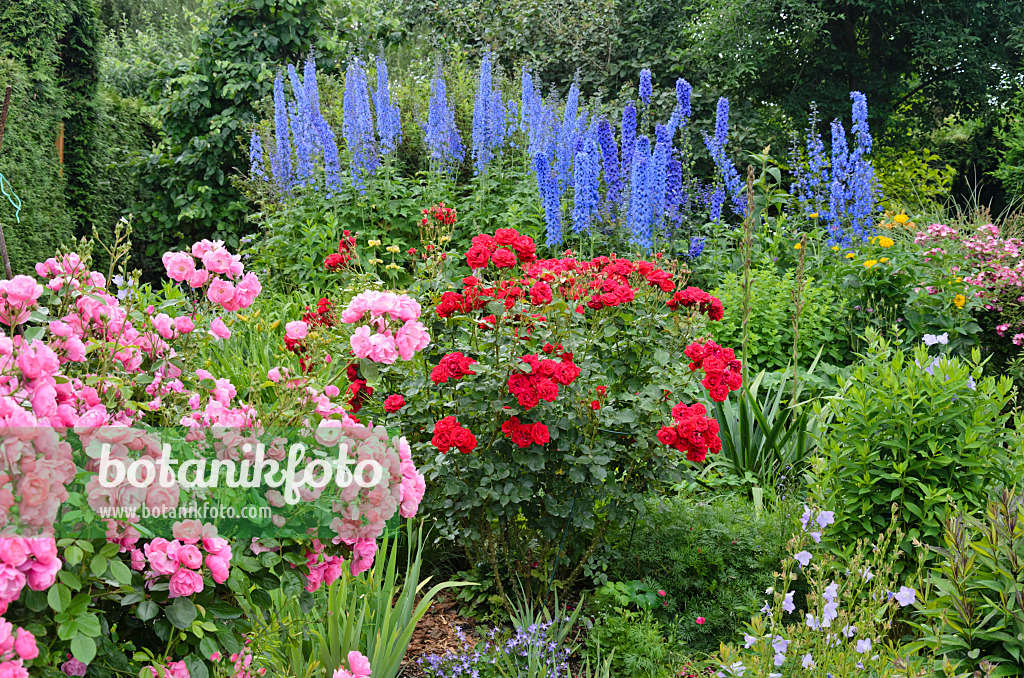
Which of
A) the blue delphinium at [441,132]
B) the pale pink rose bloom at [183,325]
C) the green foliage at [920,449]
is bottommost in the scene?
the green foliage at [920,449]

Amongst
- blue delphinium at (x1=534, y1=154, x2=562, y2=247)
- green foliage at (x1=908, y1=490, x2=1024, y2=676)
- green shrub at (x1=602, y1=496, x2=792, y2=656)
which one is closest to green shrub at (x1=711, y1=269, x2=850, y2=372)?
blue delphinium at (x1=534, y1=154, x2=562, y2=247)

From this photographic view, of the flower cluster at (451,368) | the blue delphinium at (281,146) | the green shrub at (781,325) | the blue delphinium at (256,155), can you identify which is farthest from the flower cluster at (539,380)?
the blue delphinium at (256,155)

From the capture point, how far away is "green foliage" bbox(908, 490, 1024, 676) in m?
1.77

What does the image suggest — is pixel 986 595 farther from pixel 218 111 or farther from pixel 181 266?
pixel 218 111

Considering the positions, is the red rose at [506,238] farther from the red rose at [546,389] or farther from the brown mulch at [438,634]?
the brown mulch at [438,634]

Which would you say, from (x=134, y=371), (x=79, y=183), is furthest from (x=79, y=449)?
(x=79, y=183)

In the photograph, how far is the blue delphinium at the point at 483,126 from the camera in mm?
6023

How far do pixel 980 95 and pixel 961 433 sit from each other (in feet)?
32.5

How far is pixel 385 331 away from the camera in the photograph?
2.18m

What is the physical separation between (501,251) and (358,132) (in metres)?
3.69

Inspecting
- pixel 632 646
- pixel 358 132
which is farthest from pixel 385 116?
pixel 632 646

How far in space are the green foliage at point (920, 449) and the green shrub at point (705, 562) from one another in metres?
0.33

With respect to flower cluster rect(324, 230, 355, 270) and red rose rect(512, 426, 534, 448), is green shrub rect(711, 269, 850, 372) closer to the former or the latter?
flower cluster rect(324, 230, 355, 270)

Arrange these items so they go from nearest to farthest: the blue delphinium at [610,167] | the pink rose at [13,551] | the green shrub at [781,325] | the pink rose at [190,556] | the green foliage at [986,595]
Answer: the pink rose at [13,551] < the pink rose at [190,556] < the green foliage at [986,595] < the green shrub at [781,325] < the blue delphinium at [610,167]
